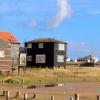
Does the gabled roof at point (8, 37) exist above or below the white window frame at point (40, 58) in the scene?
above

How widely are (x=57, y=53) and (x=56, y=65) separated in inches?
115

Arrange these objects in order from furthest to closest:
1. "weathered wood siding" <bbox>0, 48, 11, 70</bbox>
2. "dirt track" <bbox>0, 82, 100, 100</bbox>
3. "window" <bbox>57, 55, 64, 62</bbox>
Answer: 1. "window" <bbox>57, 55, 64, 62</bbox>
2. "weathered wood siding" <bbox>0, 48, 11, 70</bbox>
3. "dirt track" <bbox>0, 82, 100, 100</bbox>

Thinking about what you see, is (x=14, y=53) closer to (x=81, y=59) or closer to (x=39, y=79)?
(x=39, y=79)

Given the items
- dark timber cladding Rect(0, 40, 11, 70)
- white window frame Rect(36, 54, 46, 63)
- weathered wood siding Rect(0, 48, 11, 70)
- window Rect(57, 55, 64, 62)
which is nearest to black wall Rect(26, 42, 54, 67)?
white window frame Rect(36, 54, 46, 63)

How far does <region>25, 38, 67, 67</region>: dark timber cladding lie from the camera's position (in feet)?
351

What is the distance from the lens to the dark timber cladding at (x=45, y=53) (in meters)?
107

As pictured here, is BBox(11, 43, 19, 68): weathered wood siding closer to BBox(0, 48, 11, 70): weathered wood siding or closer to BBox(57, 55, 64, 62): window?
BBox(0, 48, 11, 70): weathered wood siding

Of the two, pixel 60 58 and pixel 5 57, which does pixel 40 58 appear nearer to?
pixel 60 58

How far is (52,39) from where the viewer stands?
4360 inches

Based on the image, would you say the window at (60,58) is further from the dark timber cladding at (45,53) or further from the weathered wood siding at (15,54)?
the weathered wood siding at (15,54)

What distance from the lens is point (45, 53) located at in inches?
4262

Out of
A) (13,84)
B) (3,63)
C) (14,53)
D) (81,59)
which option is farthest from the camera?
(81,59)

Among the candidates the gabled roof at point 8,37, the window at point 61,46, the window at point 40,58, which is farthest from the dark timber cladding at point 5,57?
the window at point 61,46

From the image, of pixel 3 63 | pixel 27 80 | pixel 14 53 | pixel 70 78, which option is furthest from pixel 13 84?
pixel 14 53
